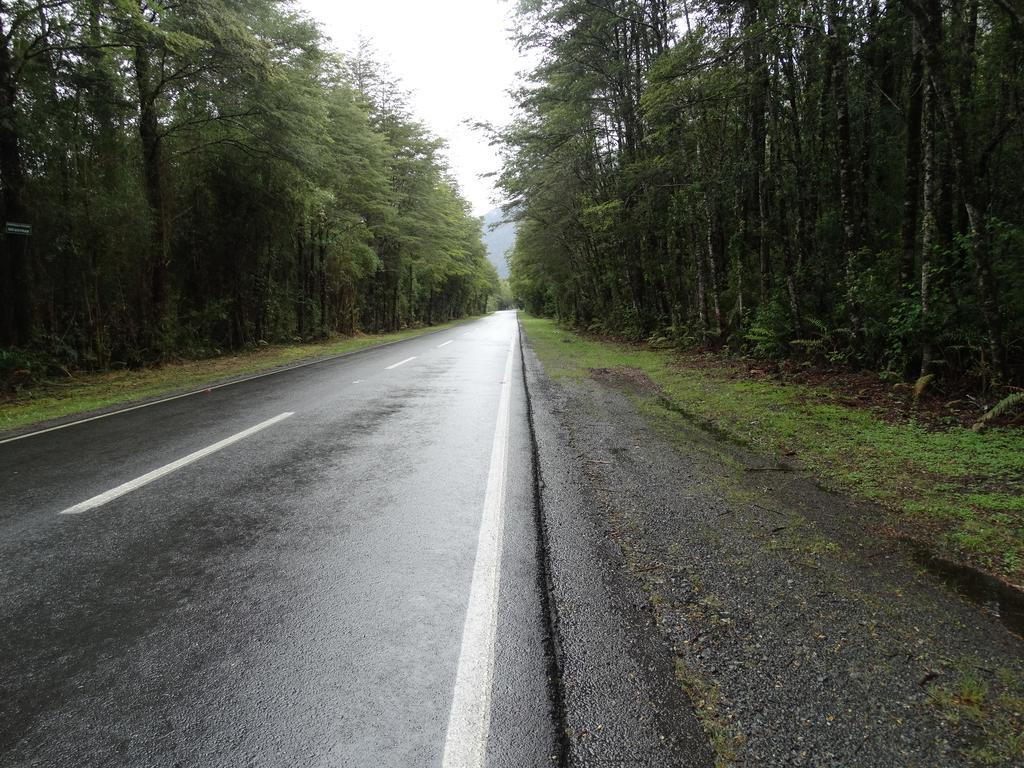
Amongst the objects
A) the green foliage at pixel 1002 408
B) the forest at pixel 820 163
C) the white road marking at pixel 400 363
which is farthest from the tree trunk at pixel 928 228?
the white road marking at pixel 400 363

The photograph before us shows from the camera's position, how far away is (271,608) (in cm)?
250

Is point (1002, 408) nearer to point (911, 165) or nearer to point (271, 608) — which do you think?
point (911, 165)

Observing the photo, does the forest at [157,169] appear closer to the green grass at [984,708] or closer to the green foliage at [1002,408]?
the green grass at [984,708]

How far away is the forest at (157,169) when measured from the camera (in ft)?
34.1

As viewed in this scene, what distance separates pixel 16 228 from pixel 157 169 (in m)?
4.45

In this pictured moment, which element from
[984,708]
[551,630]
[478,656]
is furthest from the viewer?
[551,630]

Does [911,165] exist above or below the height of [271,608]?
above

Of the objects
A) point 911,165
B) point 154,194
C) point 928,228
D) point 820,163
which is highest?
point 154,194

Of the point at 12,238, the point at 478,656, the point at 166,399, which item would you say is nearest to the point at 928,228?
the point at 478,656

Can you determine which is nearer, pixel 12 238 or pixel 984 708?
pixel 984 708

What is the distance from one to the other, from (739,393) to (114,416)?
9.62m

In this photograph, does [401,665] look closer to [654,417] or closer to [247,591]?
[247,591]

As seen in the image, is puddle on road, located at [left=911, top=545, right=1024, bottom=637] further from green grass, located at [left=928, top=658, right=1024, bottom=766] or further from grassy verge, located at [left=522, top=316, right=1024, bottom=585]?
green grass, located at [left=928, top=658, right=1024, bottom=766]

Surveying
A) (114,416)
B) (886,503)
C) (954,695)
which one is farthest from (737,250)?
(114,416)
